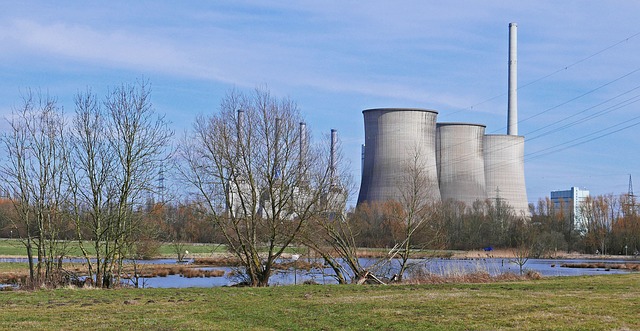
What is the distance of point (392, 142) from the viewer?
50.0 m

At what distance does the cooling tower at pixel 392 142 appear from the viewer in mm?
49938

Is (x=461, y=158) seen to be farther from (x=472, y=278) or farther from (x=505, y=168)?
(x=472, y=278)

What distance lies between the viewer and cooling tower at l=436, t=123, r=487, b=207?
2265 inches

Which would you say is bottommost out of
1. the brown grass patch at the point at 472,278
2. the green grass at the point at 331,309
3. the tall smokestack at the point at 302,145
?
the brown grass patch at the point at 472,278

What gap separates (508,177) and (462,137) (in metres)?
6.16

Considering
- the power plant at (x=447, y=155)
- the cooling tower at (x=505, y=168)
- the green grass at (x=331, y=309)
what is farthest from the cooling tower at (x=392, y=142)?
the green grass at (x=331, y=309)

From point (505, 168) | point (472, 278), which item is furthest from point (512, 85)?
point (472, 278)

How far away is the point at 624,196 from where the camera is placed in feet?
243

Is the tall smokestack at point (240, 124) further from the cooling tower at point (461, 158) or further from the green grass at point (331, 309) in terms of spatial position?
the cooling tower at point (461, 158)

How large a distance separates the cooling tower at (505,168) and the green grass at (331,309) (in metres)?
46.4

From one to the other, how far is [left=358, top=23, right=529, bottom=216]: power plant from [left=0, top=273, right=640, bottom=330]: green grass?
3457 centimetres

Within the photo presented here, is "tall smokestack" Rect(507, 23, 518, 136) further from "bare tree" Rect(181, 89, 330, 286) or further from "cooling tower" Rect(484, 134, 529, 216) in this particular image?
"bare tree" Rect(181, 89, 330, 286)

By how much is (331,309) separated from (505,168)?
52031 millimetres

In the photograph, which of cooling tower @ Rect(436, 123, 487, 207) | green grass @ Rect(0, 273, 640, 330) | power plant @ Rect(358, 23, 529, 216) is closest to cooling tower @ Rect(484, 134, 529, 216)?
power plant @ Rect(358, 23, 529, 216)
